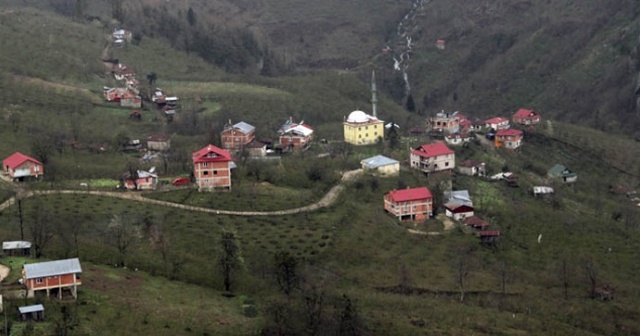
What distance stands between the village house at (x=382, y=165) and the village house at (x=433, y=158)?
5.73 ft

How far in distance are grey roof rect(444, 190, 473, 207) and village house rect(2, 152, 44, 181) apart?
77.4 feet

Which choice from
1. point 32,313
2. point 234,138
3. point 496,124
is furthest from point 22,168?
point 496,124

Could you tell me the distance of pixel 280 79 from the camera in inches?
Result: 3890

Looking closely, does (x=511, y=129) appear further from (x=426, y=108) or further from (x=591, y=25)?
(x=591, y=25)

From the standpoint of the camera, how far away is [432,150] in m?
65.6

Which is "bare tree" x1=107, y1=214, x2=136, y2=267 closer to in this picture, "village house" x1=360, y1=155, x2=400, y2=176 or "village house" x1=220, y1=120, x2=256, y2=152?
"village house" x1=360, y1=155, x2=400, y2=176

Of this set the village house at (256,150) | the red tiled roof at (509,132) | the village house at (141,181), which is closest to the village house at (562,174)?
the red tiled roof at (509,132)

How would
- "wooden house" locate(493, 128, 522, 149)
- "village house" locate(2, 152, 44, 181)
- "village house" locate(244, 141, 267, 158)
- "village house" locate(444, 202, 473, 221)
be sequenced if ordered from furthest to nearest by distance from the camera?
"wooden house" locate(493, 128, 522, 149)
"village house" locate(244, 141, 267, 158)
"village house" locate(2, 152, 44, 181)
"village house" locate(444, 202, 473, 221)

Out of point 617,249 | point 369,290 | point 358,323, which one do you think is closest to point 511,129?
point 617,249

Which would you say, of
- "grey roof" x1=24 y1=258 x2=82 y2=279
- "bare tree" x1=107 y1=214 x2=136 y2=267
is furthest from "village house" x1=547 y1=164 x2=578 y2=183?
"grey roof" x1=24 y1=258 x2=82 y2=279

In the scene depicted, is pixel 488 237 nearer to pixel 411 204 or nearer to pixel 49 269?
pixel 411 204

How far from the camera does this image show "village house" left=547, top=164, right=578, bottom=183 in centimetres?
7069

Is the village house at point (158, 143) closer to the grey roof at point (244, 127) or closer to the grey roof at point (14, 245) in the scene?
the grey roof at point (244, 127)

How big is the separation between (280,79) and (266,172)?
3867cm
